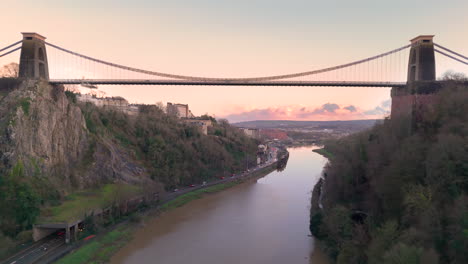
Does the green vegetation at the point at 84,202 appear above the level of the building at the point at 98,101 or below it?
below

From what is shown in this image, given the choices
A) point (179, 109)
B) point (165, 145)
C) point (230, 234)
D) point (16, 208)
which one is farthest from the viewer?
point (179, 109)

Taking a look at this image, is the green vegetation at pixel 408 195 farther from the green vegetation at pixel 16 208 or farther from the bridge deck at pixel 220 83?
the green vegetation at pixel 16 208

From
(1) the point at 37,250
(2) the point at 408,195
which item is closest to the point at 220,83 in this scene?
(1) the point at 37,250

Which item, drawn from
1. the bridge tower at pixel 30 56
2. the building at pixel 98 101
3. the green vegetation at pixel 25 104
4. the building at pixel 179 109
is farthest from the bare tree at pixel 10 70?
the building at pixel 179 109

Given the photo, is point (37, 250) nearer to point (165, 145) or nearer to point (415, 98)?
point (165, 145)

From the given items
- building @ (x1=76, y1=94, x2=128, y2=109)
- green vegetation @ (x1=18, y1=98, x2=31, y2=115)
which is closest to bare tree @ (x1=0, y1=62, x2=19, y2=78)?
green vegetation @ (x1=18, y1=98, x2=31, y2=115)

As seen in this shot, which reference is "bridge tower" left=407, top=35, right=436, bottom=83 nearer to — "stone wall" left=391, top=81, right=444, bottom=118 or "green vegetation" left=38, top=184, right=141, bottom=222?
"stone wall" left=391, top=81, right=444, bottom=118

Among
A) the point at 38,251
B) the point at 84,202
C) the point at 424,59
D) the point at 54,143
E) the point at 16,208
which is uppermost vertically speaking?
the point at 424,59
